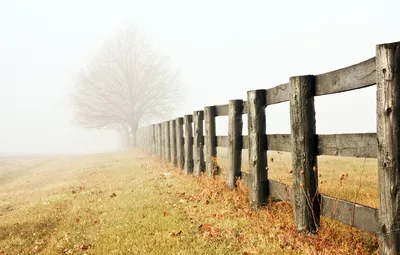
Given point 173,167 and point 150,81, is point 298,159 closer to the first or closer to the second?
point 173,167

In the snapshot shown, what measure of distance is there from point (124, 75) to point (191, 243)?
36395 mm

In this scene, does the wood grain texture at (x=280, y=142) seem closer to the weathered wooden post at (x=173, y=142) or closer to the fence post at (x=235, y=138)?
the fence post at (x=235, y=138)

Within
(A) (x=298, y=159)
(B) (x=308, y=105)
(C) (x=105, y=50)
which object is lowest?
(A) (x=298, y=159)

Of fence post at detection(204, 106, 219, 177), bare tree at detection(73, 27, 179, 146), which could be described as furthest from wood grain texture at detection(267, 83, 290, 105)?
bare tree at detection(73, 27, 179, 146)

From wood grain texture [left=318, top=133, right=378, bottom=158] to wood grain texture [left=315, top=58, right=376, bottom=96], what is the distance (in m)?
0.51

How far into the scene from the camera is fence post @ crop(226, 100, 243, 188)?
6.77m

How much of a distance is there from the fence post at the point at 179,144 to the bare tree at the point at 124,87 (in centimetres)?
2524

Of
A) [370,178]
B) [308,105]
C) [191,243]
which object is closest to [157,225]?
[191,243]

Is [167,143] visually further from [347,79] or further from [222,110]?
[347,79]

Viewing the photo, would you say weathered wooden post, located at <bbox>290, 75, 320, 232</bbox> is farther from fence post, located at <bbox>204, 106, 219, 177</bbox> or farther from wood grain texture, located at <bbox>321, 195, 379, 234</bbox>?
fence post, located at <bbox>204, 106, 219, 177</bbox>

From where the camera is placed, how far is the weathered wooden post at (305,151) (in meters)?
4.12

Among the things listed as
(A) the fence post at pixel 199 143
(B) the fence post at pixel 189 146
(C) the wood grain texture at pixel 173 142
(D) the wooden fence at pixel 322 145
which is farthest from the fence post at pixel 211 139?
(C) the wood grain texture at pixel 173 142

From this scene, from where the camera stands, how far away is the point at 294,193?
4.41 meters

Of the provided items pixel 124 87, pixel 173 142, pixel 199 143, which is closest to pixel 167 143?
pixel 173 142
